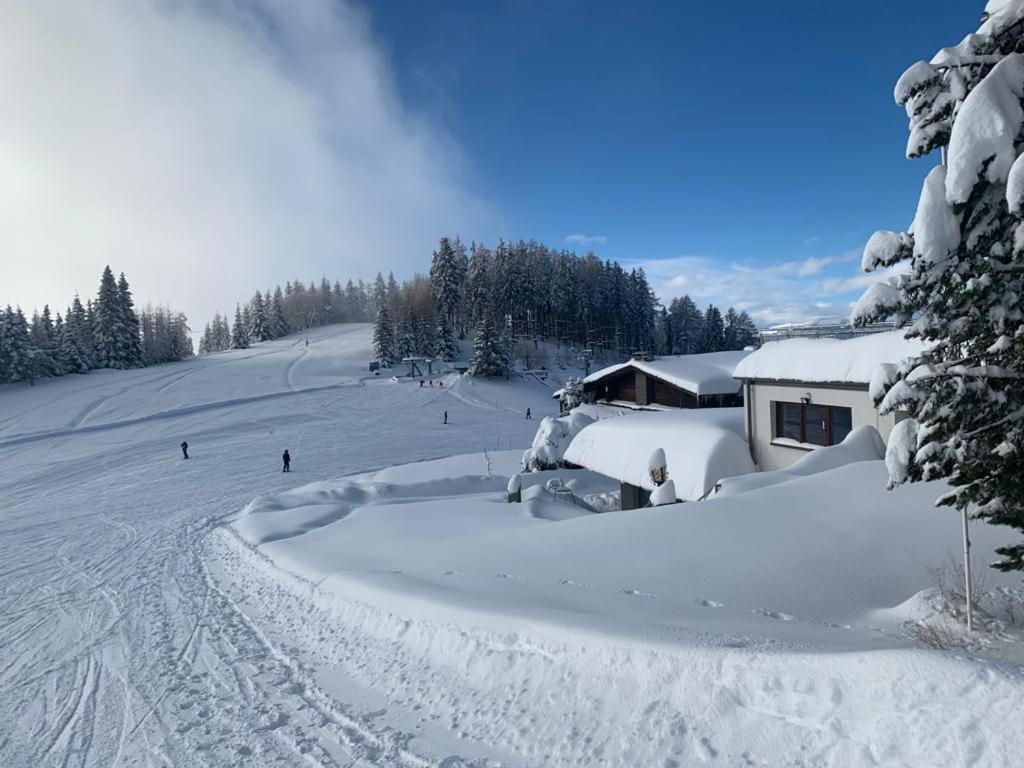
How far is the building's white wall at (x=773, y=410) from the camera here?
476 inches

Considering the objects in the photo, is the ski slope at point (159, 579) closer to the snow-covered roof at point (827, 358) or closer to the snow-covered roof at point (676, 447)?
the snow-covered roof at point (676, 447)

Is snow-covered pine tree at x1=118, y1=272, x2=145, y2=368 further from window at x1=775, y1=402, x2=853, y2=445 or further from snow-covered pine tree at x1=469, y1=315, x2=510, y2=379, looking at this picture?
window at x1=775, y1=402, x2=853, y2=445

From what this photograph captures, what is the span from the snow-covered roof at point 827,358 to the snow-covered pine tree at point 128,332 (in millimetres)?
75672

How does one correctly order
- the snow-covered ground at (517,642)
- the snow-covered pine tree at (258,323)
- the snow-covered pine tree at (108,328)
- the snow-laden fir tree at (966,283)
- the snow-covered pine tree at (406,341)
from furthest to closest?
the snow-covered pine tree at (258,323), the snow-covered pine tree at (406,341), the snow-covered pine tree at (108,328), the snow-laden fir tree at (966,283), the snow-covered ground at (517,642)

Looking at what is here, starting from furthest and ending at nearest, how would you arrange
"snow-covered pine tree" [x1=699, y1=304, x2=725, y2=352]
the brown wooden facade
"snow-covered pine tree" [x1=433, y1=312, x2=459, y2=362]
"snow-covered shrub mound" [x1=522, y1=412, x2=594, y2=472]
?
"snow-covered pine tree" [x1=699, y1=304, x2=725, y2=352]
"snow-covered pine tree" [x1=433, y1=312, x2=459, y2=362]
"snow-covered shrub mound" [x1=522, y1=412, x2=594, y2=472]
the brown wooden facade

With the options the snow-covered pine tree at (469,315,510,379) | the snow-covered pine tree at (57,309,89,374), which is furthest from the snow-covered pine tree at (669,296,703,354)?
the snow-covered pine tree at (57,309,89,374)

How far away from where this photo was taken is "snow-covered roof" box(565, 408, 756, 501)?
13.9m

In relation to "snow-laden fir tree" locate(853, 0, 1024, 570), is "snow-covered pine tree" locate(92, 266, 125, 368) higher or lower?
higher

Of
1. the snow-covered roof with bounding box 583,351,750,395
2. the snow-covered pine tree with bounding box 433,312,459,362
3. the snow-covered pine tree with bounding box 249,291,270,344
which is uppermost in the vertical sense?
the snow-covered pine tree with bounding box 249,291,270,344

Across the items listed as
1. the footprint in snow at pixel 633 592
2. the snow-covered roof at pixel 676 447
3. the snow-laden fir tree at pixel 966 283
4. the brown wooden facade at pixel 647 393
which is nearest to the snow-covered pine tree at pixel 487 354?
the brown wooden facade at pixel 647 393

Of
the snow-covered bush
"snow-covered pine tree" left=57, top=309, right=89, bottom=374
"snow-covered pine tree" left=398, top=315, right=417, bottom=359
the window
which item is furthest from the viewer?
"snow-covered pine tree" left=398, top=315, right=417, bottom=359

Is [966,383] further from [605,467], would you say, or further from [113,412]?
[113,412]

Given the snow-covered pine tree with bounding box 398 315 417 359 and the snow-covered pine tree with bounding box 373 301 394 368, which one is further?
the snow-covered pine tree with bounding box 398 315 417 359

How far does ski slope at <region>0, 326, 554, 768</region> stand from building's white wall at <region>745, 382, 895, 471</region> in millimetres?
12136
